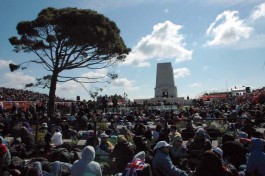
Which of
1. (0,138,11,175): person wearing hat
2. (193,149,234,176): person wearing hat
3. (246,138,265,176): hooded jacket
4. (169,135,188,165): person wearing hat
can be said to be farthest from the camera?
(169,135,188,165): person wearing hat

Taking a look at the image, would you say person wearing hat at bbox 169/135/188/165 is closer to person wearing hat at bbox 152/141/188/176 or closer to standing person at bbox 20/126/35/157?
person wearing hat at bbox 152/141/188/176

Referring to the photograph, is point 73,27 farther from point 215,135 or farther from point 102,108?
point 215,135

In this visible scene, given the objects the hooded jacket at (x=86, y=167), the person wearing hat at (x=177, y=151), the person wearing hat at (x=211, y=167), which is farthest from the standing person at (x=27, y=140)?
the person wearing hat at (x=211, y=167)

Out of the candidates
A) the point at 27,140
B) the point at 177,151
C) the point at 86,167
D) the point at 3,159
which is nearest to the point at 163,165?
the point at 86,167

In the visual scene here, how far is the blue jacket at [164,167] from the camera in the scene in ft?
22.1

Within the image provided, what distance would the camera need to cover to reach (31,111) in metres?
21.2

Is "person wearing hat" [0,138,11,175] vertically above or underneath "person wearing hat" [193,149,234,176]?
underneath

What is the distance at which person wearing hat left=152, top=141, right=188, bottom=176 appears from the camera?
6.75 meters

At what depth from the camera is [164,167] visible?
6.78 m

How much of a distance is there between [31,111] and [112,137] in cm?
1021

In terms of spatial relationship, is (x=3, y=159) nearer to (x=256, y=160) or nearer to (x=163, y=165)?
(x=163, y=165)

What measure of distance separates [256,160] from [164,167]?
1674 mm

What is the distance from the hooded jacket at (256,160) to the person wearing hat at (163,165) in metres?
1.21

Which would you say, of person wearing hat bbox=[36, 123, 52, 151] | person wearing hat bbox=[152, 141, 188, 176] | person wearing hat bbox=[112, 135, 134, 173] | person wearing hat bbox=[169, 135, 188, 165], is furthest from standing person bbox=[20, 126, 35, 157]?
person wearing hat bbox=[152, 141, 188, 176]
